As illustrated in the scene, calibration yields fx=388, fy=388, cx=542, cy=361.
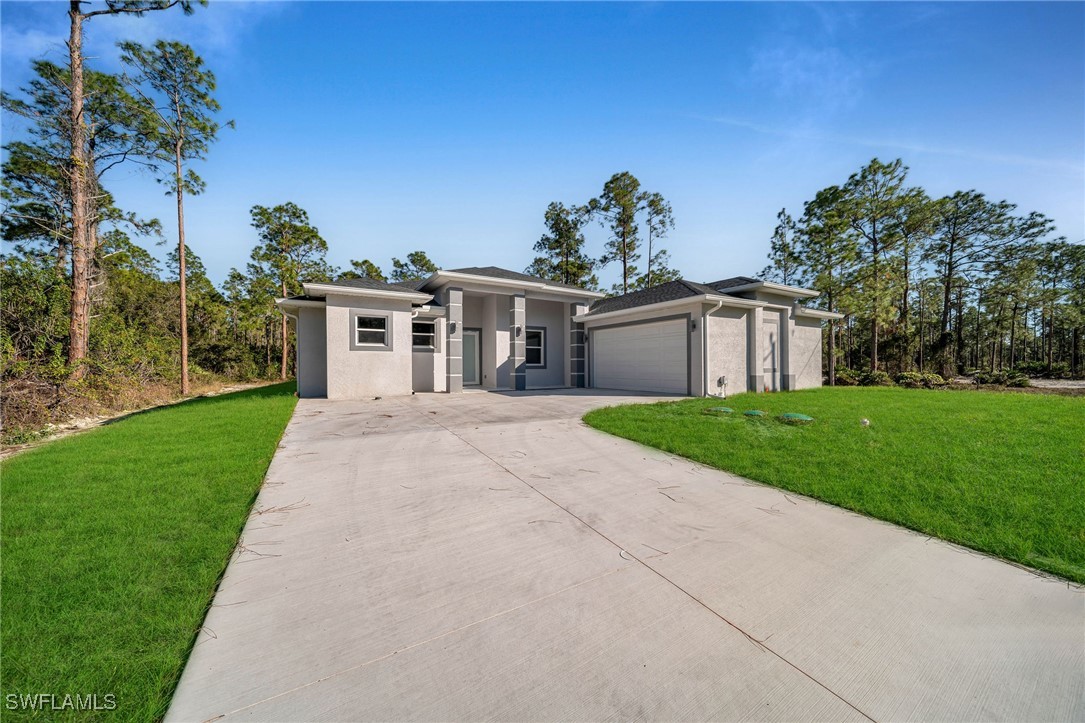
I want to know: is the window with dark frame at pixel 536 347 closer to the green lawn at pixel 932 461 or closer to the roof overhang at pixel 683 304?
the roof overhang at pixel 683 304

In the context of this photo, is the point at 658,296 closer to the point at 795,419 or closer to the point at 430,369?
the point at 795,419

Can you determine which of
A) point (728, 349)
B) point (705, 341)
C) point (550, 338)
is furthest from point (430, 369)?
point (728, 349)

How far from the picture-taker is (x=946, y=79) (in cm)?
710

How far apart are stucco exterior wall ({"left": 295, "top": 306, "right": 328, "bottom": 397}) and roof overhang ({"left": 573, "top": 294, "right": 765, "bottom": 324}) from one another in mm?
9158

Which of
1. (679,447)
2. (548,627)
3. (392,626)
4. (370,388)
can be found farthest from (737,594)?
(370,388)

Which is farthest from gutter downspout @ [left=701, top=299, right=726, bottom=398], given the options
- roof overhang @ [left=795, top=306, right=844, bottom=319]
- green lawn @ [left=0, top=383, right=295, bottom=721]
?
green lawn @ [left=0, top=383, right=295, bottom=721]

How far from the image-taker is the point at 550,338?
1584 cm

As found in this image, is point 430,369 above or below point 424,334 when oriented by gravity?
below

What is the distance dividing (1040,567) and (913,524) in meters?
0.66

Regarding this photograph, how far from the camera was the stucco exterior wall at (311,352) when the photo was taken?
484 inches

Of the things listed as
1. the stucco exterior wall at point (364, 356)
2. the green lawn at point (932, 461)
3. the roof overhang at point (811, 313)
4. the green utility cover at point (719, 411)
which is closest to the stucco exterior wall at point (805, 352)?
the roof overhang at point (811, 313)

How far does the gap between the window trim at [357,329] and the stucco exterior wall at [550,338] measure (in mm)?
5293

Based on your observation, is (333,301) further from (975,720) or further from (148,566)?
(975,720)

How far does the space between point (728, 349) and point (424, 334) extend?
10160 mm
